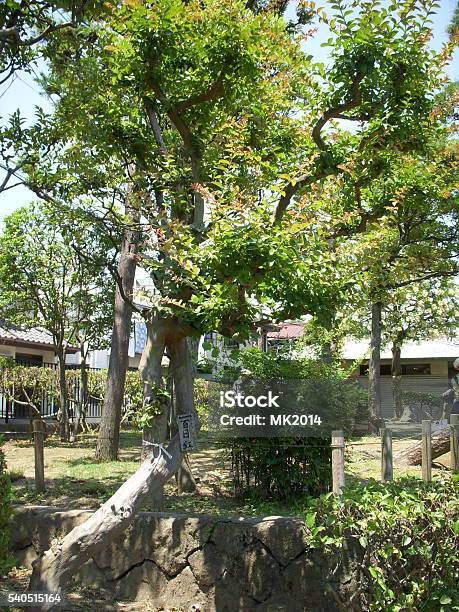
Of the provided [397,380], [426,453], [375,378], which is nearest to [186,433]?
[426,453]

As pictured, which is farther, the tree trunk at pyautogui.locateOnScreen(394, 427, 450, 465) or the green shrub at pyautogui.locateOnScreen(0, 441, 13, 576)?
the tree trunk at pyautogui.locateOnScreen(394, 427, 450, 465)

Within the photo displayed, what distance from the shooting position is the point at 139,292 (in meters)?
5.82

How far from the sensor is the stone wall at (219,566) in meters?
5.56

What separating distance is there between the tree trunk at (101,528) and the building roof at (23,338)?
13313 millimetres

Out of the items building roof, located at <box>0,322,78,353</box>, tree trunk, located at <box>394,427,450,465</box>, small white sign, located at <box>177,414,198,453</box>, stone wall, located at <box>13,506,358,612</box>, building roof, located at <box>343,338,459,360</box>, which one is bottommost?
stone wall, located at <box>13,506,358,612</box>

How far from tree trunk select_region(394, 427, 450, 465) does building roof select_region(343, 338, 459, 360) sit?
15.5m

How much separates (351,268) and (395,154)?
199 centimetres

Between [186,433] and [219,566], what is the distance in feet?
4.26

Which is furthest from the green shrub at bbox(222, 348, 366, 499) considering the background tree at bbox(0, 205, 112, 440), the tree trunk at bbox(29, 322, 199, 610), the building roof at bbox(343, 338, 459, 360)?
the building roof at bbox(343, 338, 459, 360)

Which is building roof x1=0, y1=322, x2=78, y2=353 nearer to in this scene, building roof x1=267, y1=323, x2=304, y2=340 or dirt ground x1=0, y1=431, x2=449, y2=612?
dirt ground x1=0, y1=431, x2=449, y2=612

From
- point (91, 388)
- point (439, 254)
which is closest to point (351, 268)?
point (439, 254)

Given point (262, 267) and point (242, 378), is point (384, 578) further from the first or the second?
point (242, 378)

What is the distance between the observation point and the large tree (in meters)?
5.21

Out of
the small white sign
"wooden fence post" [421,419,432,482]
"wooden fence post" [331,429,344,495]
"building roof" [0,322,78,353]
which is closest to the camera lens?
the small white sign
